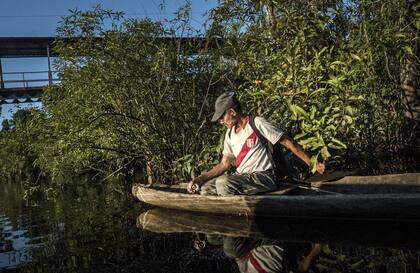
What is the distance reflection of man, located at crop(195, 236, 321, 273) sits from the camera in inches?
149

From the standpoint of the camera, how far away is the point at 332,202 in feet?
16.3

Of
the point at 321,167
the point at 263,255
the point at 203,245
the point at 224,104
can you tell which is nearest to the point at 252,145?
the point at 224,104

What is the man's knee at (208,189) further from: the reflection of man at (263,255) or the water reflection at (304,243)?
the reflection of man at (263,255)

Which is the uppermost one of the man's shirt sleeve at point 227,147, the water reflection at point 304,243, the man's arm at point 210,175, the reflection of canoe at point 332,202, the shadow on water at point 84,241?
Result: the man's shirt sleeve at point 227,147

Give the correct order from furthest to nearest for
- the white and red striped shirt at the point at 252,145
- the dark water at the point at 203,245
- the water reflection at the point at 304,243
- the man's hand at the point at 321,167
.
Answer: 1. the man's hand at the point at 321,167
2. the white and red striped shirt at the point at 252,145
3. the dark water at the point at 203,245
4. the water reflection at the point at 304,243

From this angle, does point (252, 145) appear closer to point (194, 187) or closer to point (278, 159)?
point (278, 159)

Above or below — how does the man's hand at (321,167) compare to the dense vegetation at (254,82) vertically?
below

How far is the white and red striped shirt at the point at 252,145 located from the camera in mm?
5316

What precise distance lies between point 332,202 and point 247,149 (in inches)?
46.7

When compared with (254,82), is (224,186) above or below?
below

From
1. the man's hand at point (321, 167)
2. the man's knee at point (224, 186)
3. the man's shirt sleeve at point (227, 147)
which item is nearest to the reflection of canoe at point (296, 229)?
the man's knee at point (224, 186)

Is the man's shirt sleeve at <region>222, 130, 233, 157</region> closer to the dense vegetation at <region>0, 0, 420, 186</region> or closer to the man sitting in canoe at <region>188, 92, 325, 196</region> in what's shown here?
the man sitting in canoe at <region>188, 92, 325, 196</region>

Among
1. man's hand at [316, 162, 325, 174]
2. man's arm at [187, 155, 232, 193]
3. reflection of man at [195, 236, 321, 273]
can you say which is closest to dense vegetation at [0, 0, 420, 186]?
man's hand at [316, 162, 325, 174]

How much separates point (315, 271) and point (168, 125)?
492 centimetres
